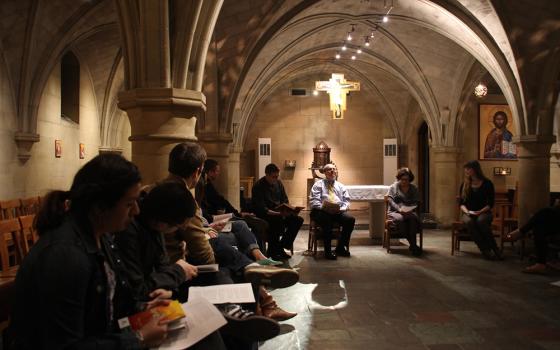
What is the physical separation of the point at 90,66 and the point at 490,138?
10477 millimetres

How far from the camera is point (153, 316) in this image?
5.14ft

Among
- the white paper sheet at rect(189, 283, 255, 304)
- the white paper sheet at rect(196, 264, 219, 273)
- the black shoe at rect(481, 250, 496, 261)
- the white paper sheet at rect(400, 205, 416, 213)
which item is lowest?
the black shoe at rect(481, 250, 496, 261)

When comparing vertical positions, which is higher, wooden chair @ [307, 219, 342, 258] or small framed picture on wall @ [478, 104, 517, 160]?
small framed picture on wall @ [478, 104, 517, 160]

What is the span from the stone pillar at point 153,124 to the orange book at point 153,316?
224 centimetres

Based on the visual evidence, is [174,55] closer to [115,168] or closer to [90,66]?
[115,168]

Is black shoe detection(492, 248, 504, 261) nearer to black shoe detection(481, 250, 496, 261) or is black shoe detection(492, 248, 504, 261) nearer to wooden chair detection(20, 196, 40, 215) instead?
black shoe detection(481, 250, 496, 261)

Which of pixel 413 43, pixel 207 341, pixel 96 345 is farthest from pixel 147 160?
pixel 413 43

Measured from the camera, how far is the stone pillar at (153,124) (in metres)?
3.72

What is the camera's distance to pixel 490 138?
1323 cm

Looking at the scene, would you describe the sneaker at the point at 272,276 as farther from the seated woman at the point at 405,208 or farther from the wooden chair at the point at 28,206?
the seated woman at the point at 405,208

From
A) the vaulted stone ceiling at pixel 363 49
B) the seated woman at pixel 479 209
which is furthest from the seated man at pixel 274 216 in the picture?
Result: the seated woman at pixel 479 209

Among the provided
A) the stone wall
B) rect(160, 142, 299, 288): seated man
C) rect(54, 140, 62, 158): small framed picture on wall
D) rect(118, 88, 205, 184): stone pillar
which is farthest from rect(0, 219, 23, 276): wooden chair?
rect(54, 140, 62, 158): small framed picture on wall

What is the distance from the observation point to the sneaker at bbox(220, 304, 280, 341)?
2.26 m

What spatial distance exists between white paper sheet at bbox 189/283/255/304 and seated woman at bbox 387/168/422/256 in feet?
16.4
